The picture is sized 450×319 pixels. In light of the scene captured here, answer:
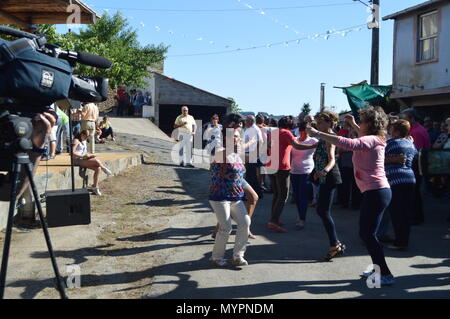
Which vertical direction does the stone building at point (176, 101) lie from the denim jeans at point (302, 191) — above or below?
above

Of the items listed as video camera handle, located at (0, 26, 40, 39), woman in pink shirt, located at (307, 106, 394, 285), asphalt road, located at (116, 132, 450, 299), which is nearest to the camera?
video camera handle, located at (0, 26, 40, 39)

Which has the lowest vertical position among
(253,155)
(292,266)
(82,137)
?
(292,266)

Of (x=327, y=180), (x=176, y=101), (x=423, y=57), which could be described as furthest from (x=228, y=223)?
(x=176, y=101)

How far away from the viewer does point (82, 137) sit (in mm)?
9250

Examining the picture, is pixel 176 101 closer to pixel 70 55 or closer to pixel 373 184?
pixel 373 184

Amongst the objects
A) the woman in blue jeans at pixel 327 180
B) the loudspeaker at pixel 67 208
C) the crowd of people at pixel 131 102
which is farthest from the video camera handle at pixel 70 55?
the crowd of people at pixel 131 102

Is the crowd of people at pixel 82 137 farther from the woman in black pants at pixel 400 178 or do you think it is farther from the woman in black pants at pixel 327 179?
the woman in black pants at pixel 400 178

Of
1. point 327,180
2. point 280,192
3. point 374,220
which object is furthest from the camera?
point 280,192

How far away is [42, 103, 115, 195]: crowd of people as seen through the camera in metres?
8.87

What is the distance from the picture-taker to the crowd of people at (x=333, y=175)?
469cm

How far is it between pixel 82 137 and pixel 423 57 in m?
13.0

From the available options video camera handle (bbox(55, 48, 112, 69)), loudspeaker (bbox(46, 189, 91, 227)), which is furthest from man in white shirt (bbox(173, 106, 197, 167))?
video camera handle (bbox(55, 48, 112, 69))

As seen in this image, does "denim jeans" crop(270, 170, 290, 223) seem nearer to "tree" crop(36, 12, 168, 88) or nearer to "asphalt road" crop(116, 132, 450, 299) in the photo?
"asphalt road" crop(116, 132, 450, 299)

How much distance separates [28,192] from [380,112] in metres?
4.80
